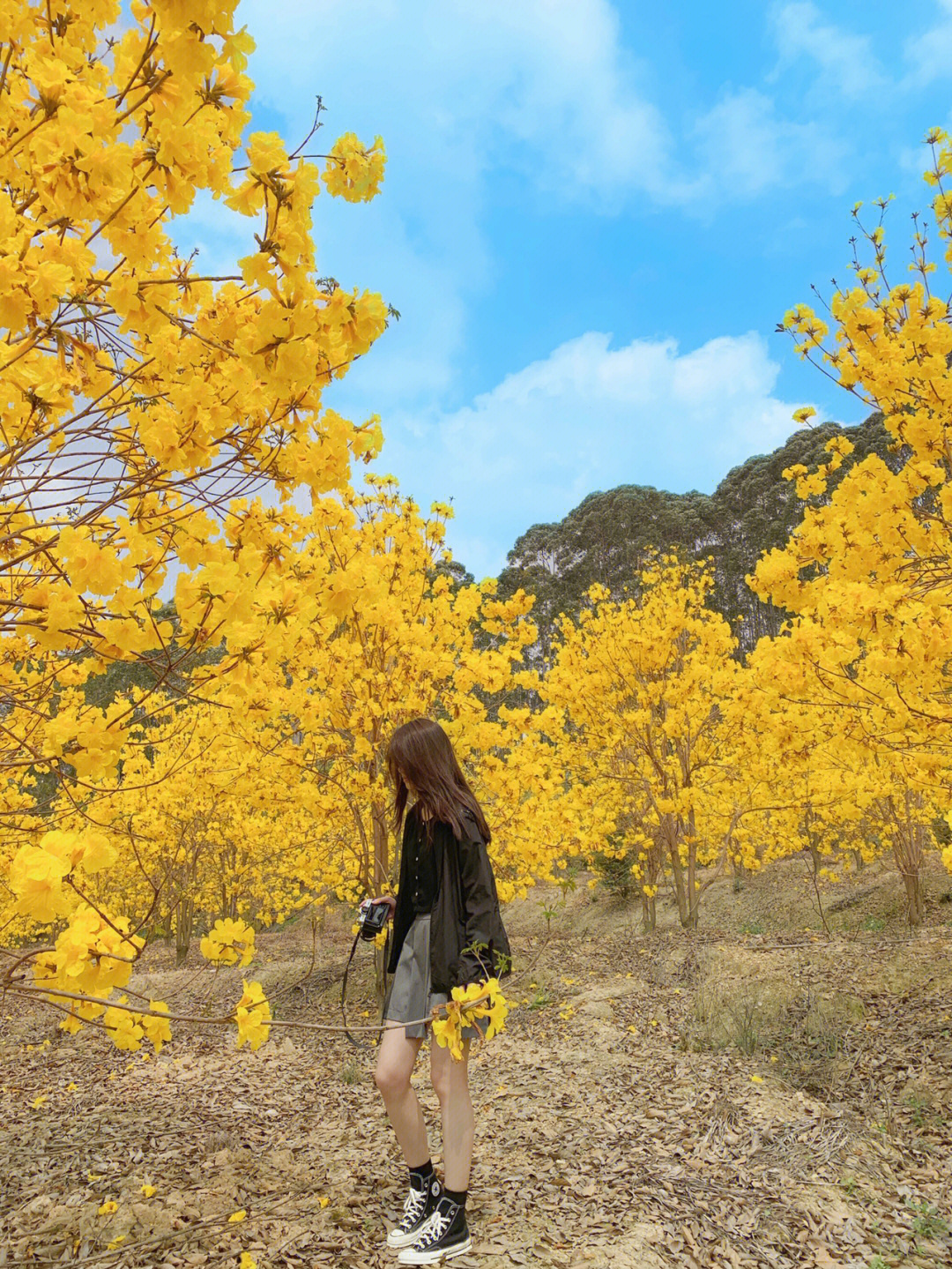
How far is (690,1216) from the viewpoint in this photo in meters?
2.62

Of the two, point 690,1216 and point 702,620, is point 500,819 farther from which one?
point 702,620

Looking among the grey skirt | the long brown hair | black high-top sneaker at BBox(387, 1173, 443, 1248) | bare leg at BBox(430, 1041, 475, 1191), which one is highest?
the long brown hair

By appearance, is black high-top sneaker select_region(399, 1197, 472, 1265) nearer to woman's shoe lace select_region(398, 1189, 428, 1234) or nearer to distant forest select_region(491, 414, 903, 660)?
woman's shoe lace select_region(398, 1189, 428, 1234)

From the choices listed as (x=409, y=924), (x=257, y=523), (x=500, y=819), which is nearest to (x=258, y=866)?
(x=500, y=819)

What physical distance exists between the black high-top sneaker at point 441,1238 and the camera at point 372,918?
2.72ft

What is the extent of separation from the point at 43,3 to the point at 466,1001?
2.35 metres

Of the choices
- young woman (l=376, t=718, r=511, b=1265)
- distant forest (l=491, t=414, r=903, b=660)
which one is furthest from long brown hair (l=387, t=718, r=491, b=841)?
→ distant forest (l=491, t=414, r=903, b=660)

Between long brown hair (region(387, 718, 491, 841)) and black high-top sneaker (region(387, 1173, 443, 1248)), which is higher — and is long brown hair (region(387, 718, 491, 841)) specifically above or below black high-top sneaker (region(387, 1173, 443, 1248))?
above

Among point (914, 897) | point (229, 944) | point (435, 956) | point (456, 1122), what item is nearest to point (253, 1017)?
point (229, 944)

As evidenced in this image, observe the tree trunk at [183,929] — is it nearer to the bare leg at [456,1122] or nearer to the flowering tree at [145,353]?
the bare leg at [456,1122]

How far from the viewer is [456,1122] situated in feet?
7.45

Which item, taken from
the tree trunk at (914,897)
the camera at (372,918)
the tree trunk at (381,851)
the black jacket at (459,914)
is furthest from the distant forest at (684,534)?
the black jacket at (459,914)

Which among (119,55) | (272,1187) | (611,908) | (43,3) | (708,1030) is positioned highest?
(43,3)

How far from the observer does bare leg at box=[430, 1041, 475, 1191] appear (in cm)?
227
